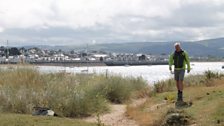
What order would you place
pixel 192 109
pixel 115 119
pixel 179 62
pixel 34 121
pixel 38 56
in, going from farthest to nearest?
pixel 38 56 < pixel 179 62 < pixel 115 119 < pixel 192 109 < pixel 34 121

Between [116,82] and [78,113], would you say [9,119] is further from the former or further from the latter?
[116,82]

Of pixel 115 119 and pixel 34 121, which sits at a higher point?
pixel 34 121

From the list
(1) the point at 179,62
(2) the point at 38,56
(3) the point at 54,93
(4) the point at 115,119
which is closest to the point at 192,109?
(1) the point at 179,62

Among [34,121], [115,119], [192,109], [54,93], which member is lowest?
[115,119]

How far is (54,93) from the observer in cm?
1620

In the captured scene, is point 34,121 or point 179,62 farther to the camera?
point 179,62

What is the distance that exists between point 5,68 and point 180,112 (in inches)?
428

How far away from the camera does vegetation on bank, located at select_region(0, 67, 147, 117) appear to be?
15289 mm

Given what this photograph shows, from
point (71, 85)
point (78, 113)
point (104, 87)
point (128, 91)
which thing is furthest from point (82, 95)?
point (128, 91)

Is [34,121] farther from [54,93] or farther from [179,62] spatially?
[179,62]

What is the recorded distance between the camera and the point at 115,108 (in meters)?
18.1

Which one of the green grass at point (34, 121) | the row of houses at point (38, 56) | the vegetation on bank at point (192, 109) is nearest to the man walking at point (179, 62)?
the vegetation on bank at point (192, 109)

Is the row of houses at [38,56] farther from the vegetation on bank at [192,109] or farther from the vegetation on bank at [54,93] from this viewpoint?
the vegetation on bank at [192,109]

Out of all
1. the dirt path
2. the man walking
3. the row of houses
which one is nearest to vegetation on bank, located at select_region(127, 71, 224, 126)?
the dirt path
